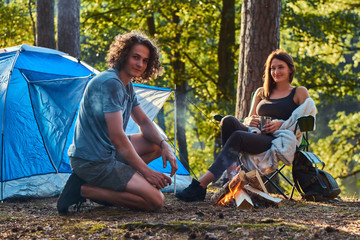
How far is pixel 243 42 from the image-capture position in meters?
5.36

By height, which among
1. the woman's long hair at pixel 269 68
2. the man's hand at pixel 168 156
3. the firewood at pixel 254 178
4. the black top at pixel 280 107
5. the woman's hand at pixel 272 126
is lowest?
the firewood at pixel 254 178

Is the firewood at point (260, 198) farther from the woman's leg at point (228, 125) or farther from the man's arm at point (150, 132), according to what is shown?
the man's arm at point (150, 132)

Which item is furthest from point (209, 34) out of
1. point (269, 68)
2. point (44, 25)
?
point (269, 68)

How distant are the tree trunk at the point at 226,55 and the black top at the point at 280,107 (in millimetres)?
5781

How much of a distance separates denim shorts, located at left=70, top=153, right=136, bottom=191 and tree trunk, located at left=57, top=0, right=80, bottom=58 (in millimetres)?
4158

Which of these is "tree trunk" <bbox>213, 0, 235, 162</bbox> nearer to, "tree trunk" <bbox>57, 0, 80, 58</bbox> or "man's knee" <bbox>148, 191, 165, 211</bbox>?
"tree trunk" <bbox>57, 0, 80, 58</bbox>

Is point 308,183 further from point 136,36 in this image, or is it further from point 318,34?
point 318,34

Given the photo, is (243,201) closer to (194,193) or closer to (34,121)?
(194,193)

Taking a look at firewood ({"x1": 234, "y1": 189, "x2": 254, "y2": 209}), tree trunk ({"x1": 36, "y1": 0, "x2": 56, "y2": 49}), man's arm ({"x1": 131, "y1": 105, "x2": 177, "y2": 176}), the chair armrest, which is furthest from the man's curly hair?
tree trunk ({"x1": 36, "y1": 0, "x2": 56, "y2": 49})

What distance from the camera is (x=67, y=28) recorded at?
7.19 meters

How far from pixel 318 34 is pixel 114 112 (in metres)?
7.98

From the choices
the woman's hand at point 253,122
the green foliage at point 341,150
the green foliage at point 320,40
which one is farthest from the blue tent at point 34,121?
the green foliage at point 341,150

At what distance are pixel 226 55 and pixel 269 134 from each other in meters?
6.40

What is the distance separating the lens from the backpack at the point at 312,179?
4.08 meters
